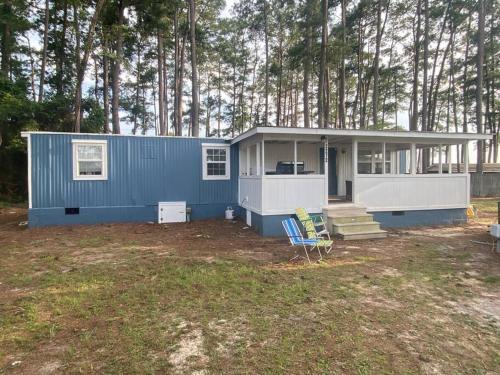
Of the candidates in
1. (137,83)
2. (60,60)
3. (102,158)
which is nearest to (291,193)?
(102,158)

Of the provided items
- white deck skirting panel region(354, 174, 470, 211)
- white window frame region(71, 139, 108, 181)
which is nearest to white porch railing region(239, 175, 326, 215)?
white deck skirting panel region(354, 174, 470, 211)

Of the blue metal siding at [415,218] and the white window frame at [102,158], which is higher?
the white window frame at [102,158]

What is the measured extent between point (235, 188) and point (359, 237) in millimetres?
4727

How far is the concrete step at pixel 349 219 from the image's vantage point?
23.8 feet

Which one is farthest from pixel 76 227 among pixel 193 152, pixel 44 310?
pixel 44 310

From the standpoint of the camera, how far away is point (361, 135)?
7840 mm

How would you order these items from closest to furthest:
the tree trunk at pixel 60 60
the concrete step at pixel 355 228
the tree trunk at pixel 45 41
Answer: the concrete step at pixel 355 228, the tree trunk at pixel 45 41, the tree trunk at pixel 60 60

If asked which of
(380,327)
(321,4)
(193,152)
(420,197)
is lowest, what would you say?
(380,327)

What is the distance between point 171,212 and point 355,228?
5.73 meters

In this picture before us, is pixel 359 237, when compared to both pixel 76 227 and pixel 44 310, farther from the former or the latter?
pixel 76 227

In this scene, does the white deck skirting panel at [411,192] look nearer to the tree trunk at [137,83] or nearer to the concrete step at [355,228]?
the concrete step at [355,228]

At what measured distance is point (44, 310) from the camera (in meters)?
3.34

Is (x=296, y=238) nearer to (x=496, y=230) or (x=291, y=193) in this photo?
(x=291, y=193)

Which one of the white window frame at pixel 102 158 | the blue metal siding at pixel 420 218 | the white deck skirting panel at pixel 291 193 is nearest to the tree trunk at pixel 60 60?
the white window frame at pixel 102 158
